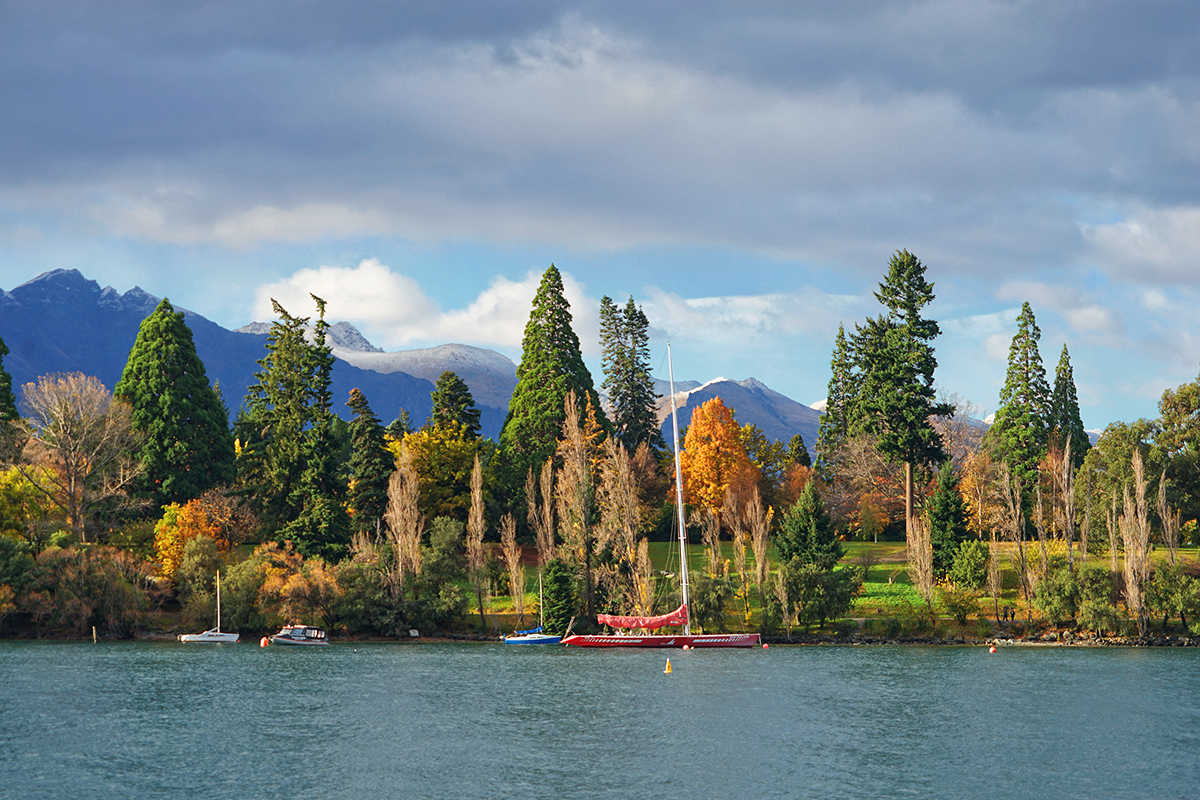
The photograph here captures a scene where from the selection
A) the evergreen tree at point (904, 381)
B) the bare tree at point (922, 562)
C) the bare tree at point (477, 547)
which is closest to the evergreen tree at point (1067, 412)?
the evergreen tree at point (904, 381)

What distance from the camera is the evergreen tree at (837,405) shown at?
127 m

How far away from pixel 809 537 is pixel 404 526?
32757 mm

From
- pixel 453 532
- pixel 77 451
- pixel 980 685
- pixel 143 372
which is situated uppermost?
pixel 143 372

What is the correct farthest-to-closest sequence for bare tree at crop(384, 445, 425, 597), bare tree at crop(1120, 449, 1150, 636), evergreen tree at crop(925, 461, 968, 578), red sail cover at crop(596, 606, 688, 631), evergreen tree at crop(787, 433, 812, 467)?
evergreen tree at crop(787, 433, 812, 467) → evergreen tree at crop(925, 461, 968, 578) → bare tree at crop(384, 445, 425, 597) → red sail cover at crop(596, 606, 688, 631) → bare tree at crop(1120, 449, 1150, 636)

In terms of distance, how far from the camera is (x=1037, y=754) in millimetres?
39500

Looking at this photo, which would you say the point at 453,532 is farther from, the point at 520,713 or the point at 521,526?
the point at 520,713

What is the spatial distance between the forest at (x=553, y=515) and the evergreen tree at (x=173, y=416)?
257mm

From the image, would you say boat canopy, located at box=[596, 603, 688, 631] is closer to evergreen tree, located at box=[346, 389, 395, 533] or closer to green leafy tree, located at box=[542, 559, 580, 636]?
green leafy tree, located at box=[542, 559, 580, 636]

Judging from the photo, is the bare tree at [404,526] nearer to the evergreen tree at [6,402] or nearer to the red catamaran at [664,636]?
the red catamaran at [664,636]

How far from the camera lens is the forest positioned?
81.9m

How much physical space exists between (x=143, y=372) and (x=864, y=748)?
78.5 m

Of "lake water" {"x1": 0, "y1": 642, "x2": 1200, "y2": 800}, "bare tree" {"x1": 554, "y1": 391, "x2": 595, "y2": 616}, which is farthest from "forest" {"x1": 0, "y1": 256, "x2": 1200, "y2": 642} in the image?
"lake water" {"x1": 0, "y1": 642, "x2": 1200, "y2": 800}

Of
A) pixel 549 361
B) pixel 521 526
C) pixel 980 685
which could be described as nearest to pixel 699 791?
pixel 980 685

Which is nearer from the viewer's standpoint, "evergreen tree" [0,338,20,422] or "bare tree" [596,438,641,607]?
"bare tree" [596,438,641,607]
